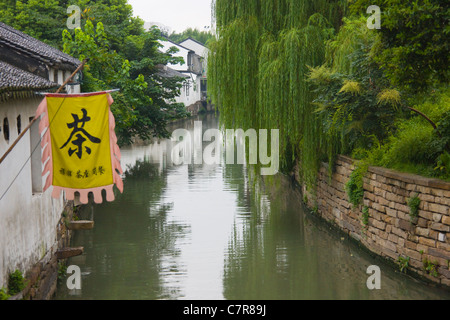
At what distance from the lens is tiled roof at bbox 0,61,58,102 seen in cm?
960

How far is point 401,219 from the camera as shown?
13.9 meters

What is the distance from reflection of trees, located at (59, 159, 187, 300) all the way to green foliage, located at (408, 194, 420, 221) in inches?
193

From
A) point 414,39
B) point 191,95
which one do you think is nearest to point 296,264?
point 414,39

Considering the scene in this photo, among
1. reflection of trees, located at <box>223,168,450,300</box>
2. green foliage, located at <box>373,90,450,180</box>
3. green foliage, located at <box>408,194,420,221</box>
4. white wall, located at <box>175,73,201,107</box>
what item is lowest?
reflection of trees, located at <box>223,168,450,300</box>

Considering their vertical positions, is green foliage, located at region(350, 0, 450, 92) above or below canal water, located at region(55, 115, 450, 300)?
above

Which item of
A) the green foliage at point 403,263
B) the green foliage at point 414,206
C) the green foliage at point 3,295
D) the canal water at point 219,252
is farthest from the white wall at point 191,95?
the green foliage at point 3,295

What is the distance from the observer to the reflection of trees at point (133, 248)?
13.7 m

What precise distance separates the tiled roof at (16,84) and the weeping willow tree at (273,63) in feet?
25.1

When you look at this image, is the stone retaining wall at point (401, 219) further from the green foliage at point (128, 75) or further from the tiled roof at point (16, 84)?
the green foliage at point (128, 75)

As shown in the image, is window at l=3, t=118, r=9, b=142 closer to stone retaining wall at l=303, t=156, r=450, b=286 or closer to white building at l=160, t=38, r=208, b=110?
stone retaining wall at l=303, t=156, r=450, b=286
